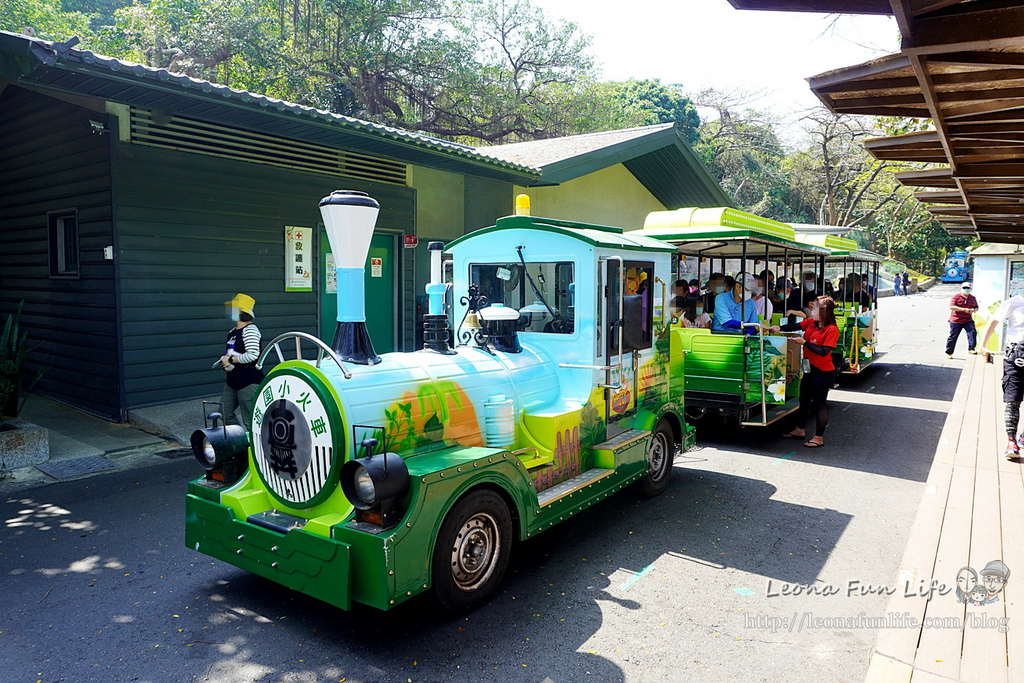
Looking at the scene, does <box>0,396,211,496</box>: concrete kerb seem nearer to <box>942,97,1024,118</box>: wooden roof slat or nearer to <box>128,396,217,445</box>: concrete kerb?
<box>128,396,217,445</box>: concrete kerb

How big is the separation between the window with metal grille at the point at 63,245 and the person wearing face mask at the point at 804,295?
10.8 metres

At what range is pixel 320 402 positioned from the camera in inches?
147

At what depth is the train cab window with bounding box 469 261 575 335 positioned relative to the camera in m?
5.31

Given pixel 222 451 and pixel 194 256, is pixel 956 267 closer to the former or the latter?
pixel 194 256

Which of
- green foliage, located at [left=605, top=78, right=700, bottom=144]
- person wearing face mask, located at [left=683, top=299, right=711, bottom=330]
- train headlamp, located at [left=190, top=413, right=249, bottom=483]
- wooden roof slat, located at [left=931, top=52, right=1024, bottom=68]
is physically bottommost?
train headlamp, located at [left=190, top=413, right=249, bottom=483]

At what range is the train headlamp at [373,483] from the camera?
3.37 meters

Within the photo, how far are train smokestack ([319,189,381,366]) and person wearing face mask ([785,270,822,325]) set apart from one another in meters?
9.07

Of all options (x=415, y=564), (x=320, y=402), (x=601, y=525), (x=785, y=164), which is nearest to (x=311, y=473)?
(x=320, y=402)

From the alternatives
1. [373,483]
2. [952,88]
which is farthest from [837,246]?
[373,483]

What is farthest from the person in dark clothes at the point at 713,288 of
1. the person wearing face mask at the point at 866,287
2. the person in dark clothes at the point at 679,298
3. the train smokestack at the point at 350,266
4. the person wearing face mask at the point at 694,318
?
the train smokestack at the point at 350,266

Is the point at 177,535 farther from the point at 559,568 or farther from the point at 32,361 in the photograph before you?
the point at 32,361

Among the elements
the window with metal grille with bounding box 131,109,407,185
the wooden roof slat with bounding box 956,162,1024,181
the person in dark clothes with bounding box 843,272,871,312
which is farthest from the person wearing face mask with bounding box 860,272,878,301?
the wooden roof slat with bounding box 956,162,1024,181

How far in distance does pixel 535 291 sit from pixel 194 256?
534 cm

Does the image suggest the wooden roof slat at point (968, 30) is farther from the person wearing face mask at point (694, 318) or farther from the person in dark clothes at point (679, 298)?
the person wearing face mask at point (694, 318)
